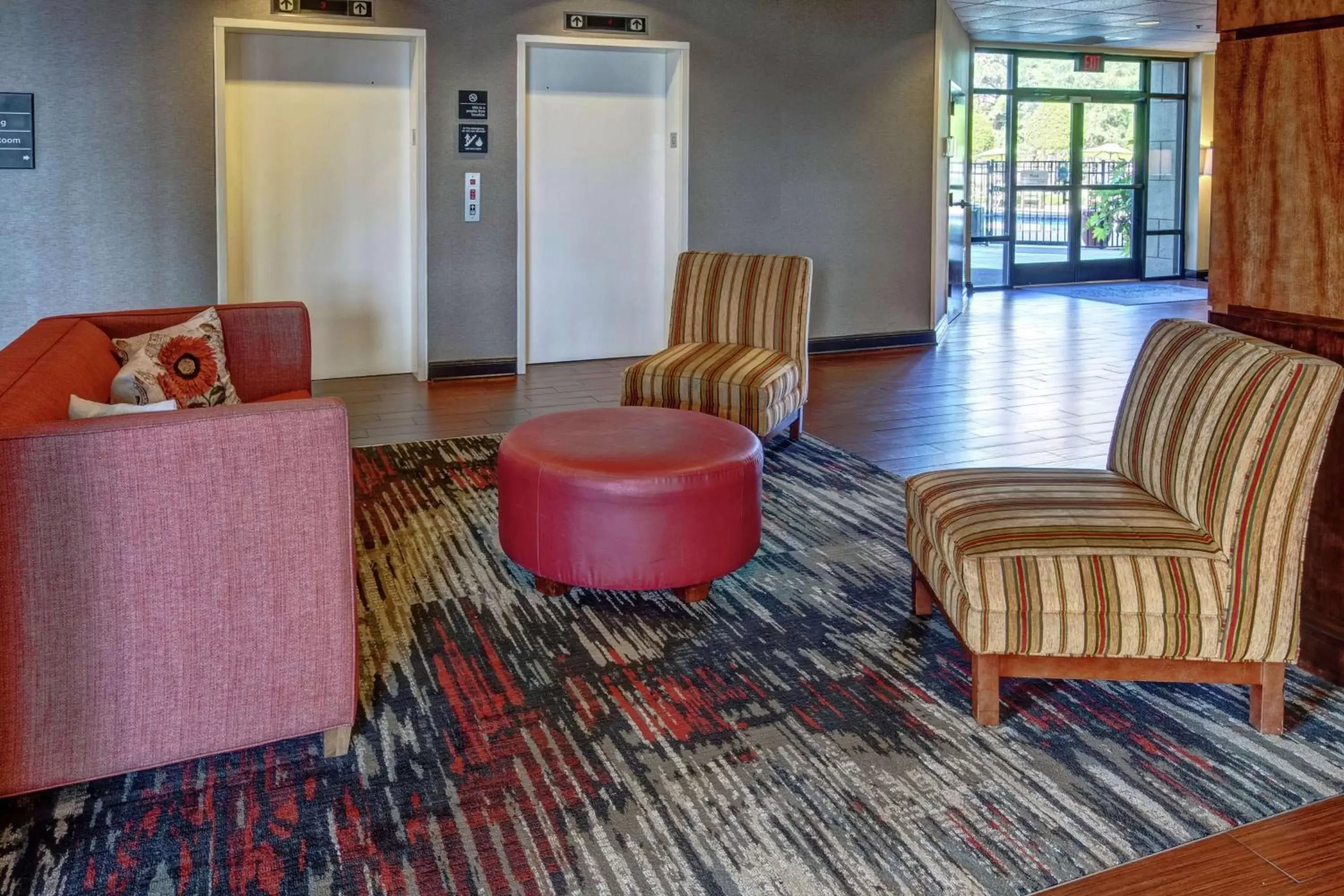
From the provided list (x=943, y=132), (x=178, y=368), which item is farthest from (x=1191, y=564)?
(x=943, y=132)

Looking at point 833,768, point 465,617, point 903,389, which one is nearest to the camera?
point 833,768

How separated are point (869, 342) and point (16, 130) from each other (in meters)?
5.85

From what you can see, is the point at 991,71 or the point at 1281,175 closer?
the point at 1281,175

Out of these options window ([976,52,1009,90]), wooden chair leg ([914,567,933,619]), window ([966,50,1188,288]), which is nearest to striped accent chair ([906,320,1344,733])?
wooden chair leg ([914,567,933,619])

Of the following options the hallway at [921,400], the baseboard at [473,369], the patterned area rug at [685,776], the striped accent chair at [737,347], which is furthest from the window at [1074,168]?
the patterned area rug at [685,776]

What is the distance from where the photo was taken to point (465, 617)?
357 centimetres

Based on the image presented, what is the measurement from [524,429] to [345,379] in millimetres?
3987

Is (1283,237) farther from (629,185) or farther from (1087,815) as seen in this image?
(629,185)

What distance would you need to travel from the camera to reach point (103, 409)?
2.73 metres

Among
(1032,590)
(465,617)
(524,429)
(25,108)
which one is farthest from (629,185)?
(1032,590)

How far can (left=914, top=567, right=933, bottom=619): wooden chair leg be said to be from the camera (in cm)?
351

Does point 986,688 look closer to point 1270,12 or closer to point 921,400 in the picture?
point 1270,12

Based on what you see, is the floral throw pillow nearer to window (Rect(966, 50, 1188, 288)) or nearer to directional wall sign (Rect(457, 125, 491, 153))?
directional wall sign (Rect(457, 125, 491, 153))

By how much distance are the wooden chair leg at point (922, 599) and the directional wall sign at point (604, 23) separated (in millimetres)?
5278
